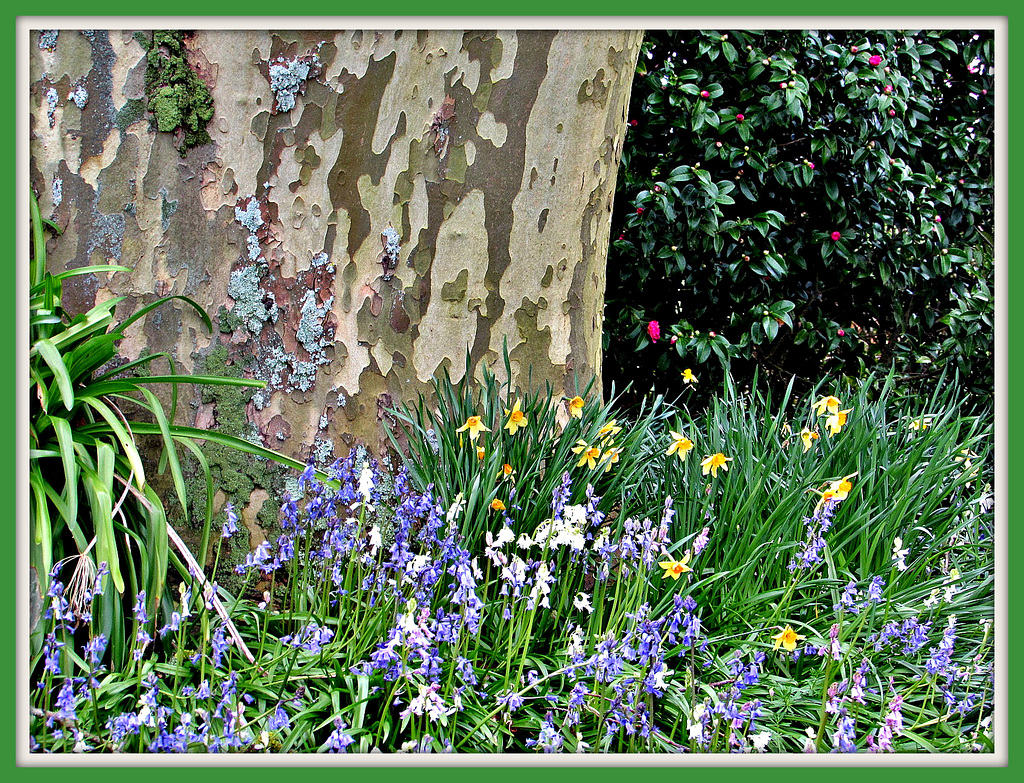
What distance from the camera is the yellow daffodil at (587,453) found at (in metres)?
2.17

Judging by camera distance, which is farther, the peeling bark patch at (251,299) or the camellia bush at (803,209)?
the camellia bush at (803,209)

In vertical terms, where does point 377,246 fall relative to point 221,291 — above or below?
above

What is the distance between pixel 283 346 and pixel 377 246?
1.32 ft

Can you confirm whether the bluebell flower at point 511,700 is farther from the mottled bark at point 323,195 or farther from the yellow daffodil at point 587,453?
the mottled bark at point 323,195

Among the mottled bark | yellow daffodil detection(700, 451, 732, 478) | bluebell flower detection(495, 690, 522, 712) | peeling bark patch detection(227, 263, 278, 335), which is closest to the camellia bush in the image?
the mottled bark

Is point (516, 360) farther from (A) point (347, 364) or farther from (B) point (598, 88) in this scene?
(B) point (598, 88)

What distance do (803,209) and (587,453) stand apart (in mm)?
2964

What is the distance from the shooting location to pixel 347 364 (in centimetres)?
233

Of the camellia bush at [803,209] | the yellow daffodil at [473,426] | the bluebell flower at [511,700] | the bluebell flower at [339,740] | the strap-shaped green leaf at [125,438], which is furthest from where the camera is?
the camellia bush at [803,209]

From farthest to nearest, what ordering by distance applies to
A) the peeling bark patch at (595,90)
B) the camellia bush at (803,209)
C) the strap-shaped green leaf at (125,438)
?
the camellia bush at (803,209) → the peeling bark patch at (595,90) → the strap-shaped green leaf at (125,438)

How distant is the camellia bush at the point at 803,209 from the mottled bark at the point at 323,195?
1747 mm

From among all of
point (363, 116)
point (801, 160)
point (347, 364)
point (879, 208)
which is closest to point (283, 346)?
point (347, 364)

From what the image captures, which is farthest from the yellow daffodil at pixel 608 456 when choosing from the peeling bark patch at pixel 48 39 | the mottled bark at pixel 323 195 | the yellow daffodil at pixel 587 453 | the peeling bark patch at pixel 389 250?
the peeling bark patch at pixel 48 39

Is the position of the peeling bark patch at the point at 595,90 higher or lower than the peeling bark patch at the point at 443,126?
higher
